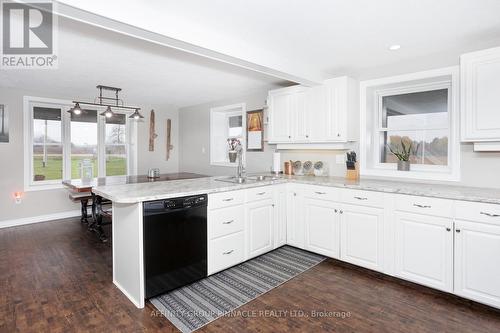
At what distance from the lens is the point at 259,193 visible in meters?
3.12

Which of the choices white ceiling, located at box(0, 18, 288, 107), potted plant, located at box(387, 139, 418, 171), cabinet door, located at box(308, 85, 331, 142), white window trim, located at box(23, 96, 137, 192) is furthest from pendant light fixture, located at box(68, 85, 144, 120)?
potted plant, located at box(387, 139, 418, 171)

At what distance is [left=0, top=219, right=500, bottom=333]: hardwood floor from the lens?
1.99m

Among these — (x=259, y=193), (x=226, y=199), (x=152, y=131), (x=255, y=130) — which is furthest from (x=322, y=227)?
(x=152, y=131)

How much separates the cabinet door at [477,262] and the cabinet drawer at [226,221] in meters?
1.90

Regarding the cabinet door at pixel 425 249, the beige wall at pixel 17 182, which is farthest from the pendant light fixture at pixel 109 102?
the cabinet door at pixel 425 249

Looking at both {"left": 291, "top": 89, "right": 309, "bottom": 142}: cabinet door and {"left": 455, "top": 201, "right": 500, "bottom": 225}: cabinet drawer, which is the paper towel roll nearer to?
{"left": 291, "top": 89, "right": 309, "bottom": 142}: cabinet door

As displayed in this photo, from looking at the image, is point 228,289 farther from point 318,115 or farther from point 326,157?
point 318,115

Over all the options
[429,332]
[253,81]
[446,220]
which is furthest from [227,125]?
[429,332]

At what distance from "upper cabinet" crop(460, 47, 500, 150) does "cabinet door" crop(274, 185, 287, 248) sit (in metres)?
1.87

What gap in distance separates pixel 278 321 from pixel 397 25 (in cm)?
249

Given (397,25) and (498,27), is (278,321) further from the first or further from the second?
(498,27)

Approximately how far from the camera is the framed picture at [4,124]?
4.35 meters

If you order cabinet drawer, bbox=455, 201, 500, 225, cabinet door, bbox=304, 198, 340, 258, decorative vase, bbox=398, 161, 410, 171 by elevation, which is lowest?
cabinet door, bbox=304, 198, 340, 258

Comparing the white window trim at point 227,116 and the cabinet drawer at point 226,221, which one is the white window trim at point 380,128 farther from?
the white window trim at point 227,116
